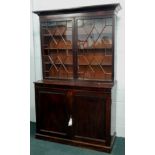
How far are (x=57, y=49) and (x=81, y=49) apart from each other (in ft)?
1.51

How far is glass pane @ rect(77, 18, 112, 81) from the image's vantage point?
115 inches

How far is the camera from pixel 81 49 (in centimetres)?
305

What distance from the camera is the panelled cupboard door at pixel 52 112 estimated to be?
2982 mm

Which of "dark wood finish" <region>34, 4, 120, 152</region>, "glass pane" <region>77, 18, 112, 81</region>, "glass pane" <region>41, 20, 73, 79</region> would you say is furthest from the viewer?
"glass pane" <region>41, 20, 73, 79</region>

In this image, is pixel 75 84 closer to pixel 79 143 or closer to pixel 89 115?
pixel 89 115

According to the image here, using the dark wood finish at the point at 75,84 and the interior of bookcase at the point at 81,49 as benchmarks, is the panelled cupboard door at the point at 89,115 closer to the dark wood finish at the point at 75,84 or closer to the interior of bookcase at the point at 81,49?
the dark wood finish at the point at 75,84

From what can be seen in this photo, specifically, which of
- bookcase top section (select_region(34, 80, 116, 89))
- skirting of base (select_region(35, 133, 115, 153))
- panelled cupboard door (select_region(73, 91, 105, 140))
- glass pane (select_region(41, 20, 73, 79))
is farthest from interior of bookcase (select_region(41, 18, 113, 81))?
skirting of base (select_region(35, 133, 115, 153))

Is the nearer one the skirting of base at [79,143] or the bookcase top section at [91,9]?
the bookcase top section at [91,9]

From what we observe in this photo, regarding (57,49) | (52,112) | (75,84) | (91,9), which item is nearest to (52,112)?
(52,112)

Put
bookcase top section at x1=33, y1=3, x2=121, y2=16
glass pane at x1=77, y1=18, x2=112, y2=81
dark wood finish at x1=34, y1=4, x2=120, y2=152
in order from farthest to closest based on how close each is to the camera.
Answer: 1. glass pane at x1=77, y1=18, x2=112, y2=81
2. dark wood finish at x1=34, y1=4, x2=120, y2=152
3. bookcase top section at x1=33, y1=3, x2=121, y2=16

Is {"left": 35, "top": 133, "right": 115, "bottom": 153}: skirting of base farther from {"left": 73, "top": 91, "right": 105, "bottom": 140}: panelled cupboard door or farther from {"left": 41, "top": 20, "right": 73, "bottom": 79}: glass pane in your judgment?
{"left": 41, "top": 20, "right": 73, "bottom": 79}: glass pane

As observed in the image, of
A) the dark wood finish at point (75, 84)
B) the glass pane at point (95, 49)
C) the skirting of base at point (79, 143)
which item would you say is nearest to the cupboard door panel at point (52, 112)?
the dark wood finish at point (75, 84)
